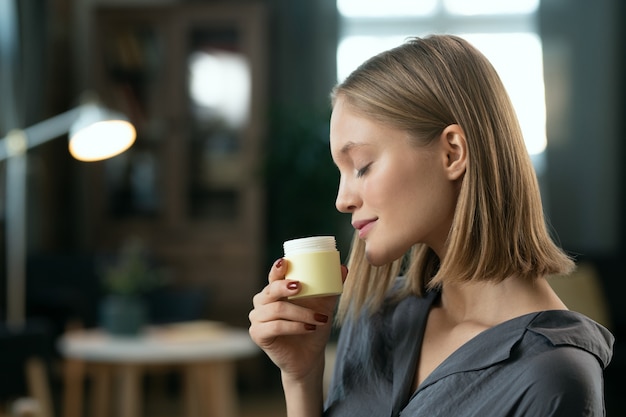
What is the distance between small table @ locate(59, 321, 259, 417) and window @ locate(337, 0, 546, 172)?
9.02ft

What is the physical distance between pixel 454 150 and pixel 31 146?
4437mm

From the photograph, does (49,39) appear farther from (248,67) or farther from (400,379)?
(400,379)

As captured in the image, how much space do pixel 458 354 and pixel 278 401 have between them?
15.9 feet

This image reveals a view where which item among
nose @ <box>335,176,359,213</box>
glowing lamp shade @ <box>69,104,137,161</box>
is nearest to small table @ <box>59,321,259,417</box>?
glowing lamp shade @ <box>69,104,137,161</box>

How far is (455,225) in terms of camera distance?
46.3 inches

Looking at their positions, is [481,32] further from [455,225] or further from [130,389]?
[455,225]

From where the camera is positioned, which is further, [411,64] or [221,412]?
[221,412]

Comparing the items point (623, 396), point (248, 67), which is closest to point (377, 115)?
point (623, 396)

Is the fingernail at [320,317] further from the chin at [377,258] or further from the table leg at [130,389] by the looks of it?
the table leg at [130,389]

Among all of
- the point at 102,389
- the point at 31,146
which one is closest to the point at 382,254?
the point at 102,389

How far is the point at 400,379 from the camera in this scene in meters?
1.26

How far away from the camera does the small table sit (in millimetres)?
4086

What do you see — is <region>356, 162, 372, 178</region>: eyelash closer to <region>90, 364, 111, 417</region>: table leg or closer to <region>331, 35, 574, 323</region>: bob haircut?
<region>331, 35, 574, 323</region>: bob haircut

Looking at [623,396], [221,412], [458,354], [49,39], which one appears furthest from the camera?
[49,39]
